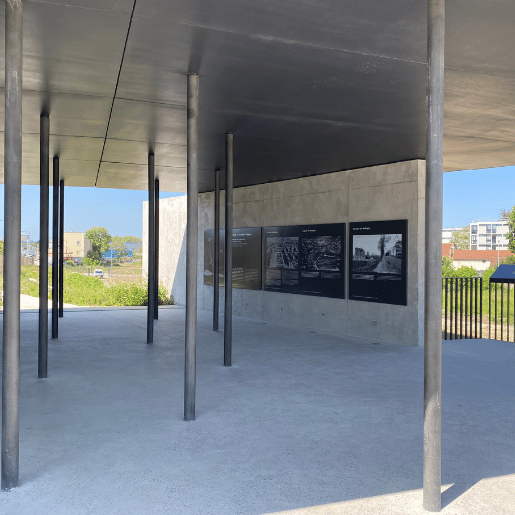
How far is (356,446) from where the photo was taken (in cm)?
498

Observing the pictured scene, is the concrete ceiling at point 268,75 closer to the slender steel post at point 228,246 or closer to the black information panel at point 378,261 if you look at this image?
the slender steel post at point 228,246

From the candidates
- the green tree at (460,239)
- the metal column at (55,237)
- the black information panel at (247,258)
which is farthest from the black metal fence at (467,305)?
the green tree at (460,239)

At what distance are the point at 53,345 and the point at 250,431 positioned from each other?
6421 mm

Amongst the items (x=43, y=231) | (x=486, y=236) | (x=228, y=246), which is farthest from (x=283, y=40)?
(x=486, y=236)

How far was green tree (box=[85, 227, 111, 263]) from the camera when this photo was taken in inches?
2869

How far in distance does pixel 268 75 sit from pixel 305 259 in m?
7.79

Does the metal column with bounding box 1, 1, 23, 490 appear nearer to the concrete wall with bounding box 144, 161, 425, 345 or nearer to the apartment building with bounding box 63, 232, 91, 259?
the concrete wall with bounding box 144, 161, 425, 345

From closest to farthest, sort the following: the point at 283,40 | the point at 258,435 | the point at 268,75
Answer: the point at 283,40, the point at 258,435, the point at 268,75

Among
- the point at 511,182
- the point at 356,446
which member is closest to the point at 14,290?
the point at 356,446

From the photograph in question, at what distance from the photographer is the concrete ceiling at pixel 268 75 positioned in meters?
4.49

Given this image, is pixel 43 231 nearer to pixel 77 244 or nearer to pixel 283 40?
pixel 283 40

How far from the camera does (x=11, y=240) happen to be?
4.14m

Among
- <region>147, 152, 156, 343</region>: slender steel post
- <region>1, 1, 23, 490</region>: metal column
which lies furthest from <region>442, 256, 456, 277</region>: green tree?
<region>1, 1, 23, 490</region>: metal column

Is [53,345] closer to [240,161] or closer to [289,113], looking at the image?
[240,161]
